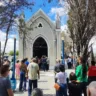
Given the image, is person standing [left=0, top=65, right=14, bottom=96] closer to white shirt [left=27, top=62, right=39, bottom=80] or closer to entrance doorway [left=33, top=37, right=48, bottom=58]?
white shirt [left=27, top=62, right=39, bottom=80]

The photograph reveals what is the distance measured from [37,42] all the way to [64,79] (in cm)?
4109

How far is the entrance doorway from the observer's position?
52000 millimetres

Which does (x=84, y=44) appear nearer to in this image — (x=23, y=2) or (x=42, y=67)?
(x=23, y=2)

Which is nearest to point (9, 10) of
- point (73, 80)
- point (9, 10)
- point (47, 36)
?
point (9, 10)

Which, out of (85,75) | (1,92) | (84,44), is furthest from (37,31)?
(1,92)

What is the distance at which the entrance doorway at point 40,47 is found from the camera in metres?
52.0

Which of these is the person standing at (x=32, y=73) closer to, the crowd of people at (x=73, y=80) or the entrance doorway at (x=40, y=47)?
the crowd of people at (x=73, y=80)

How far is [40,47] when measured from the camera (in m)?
51.9

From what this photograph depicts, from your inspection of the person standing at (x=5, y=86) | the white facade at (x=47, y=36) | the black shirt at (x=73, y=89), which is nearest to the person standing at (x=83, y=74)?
the black shirt at (x=73, y=89)

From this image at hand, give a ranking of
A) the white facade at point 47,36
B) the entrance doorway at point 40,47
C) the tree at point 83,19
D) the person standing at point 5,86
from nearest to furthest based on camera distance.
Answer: the person standing at point 5,86 → the tree at point 83,19 → the white facade at point 47,36 → the entrance doorway at point 40,47

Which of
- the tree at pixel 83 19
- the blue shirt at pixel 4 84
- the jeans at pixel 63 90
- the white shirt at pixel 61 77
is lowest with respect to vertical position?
the jeans at pixel 63 90

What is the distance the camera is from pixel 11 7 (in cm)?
1566

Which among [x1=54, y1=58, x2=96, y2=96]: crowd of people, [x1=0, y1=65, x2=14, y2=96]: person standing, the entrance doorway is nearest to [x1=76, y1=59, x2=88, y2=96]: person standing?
[x1=54, y1=58, x2=96, y2=96]: crowd of people

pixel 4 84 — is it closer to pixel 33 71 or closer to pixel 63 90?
pixel 63 90
